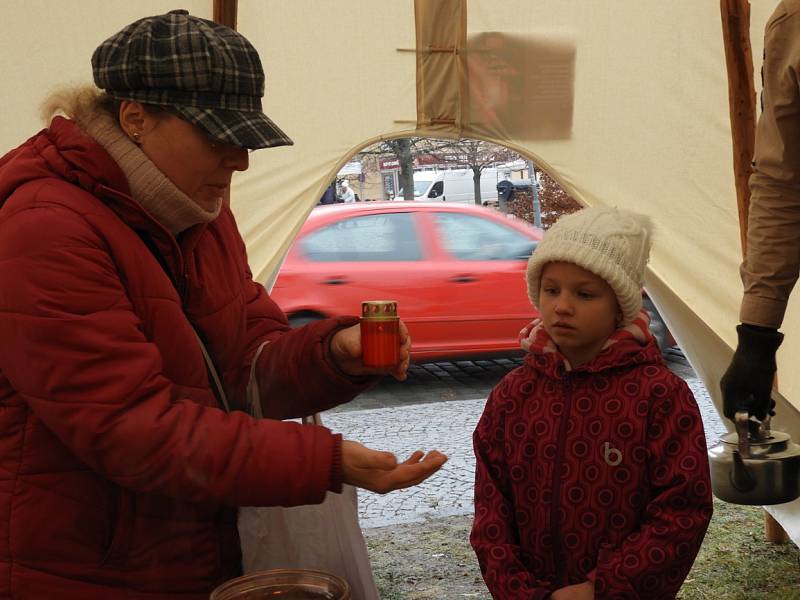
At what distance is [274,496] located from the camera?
4.61ft

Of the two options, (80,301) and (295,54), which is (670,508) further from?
(295,54)

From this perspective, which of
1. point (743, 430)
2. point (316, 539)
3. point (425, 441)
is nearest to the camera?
point (316, 539)

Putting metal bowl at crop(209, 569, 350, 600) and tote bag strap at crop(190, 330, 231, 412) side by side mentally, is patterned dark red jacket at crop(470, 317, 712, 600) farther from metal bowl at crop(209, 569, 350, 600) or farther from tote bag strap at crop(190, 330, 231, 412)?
tote bag strap at crop(190, 330, 231, 412)

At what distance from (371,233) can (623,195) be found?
3.43 meters

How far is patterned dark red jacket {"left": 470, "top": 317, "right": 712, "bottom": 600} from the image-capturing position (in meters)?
1.83

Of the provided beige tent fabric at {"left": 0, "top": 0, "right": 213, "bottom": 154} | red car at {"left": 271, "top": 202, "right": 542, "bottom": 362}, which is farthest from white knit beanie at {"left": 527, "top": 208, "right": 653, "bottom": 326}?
red car at {"left": 271, "top": 202, "right": 542, "bottom": 362}

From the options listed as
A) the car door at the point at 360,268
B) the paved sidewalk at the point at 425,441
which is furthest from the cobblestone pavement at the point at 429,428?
the car door at the point at 360,268

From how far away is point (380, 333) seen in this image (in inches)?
66.6

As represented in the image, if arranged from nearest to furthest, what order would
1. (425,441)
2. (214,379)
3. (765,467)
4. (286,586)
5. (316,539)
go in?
(286,586) < (214,379) < (316,539) < (765,467) < (425,441)

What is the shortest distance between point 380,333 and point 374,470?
1.05 ft

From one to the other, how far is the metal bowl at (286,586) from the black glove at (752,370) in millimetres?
1486

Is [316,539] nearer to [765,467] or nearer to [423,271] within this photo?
[765,467]

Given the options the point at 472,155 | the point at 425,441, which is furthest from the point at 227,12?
the point at 472,155

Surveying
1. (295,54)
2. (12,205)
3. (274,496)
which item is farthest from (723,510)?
(12,205)
